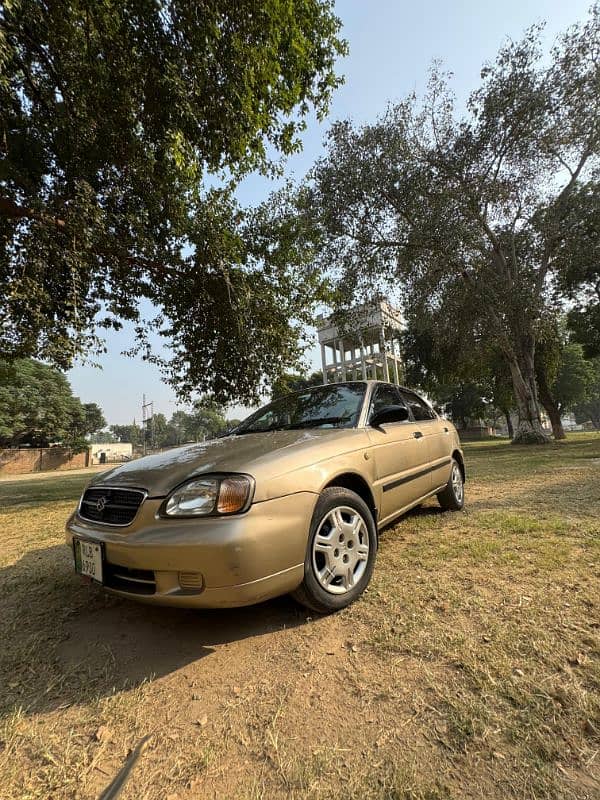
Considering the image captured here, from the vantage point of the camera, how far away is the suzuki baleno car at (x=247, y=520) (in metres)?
1.93

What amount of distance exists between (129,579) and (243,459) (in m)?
0.86

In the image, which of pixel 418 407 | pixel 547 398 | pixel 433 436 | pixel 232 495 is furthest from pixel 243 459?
pixel 547 398

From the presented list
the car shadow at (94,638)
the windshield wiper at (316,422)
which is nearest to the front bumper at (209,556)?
the car shadow at (94,638)

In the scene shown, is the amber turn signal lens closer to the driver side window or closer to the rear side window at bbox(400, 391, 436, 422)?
the driver side window

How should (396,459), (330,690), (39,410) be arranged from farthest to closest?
(39,410) < (396,459) < (330,690)

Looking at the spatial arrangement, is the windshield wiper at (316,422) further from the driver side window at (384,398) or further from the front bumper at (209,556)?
the front bumper at (209,556)

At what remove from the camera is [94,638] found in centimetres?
231

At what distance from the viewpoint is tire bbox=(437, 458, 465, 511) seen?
458cm

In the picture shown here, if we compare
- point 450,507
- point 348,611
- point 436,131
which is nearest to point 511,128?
point 436,131

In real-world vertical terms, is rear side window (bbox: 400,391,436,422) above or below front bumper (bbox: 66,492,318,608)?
above

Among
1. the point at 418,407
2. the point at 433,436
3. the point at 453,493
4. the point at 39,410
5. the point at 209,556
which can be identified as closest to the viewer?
the point at 209,556

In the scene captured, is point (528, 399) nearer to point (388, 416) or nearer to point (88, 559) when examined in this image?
point (388, 416)

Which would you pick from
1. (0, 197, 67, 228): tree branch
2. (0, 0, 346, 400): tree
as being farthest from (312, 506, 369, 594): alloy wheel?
(0, 197, 67, 228): tree branch

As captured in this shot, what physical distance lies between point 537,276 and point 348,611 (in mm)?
17816
